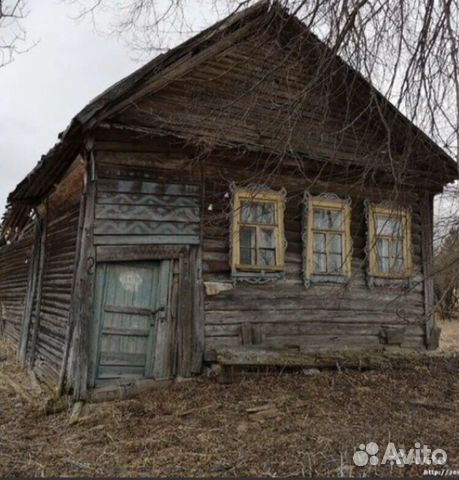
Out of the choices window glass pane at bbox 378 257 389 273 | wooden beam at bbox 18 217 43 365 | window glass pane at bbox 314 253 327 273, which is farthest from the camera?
wooden beam at bbox 18 217 43 365

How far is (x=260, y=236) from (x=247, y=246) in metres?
0.28

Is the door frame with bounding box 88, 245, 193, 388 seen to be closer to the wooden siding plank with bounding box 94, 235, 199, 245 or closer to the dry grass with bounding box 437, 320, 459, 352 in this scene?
→ the wooden siding plank with bounding box 94, 235, 199, 245

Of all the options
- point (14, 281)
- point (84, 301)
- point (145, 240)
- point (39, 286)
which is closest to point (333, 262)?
point (145, 240)

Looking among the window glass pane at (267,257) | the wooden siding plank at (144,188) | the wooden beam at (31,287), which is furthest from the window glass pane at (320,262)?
the wooden beam at (31,287)

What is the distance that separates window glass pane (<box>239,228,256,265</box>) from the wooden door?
48.1 inches

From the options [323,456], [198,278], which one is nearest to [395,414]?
[323,456]

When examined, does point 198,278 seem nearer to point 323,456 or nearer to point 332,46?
point 323,456

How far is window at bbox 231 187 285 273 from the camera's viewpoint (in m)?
7.83

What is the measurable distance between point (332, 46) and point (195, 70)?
14.6 ft

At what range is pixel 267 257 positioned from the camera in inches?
318

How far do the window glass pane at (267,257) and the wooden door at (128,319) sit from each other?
4.99ft

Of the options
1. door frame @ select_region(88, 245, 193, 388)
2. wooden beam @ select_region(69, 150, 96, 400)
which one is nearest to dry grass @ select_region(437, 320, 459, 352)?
door frame @ select_region(88, 245, 193, 388)

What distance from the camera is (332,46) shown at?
4.15m

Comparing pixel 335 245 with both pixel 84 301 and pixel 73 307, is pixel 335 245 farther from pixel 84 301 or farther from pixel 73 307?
pixel 73 307
